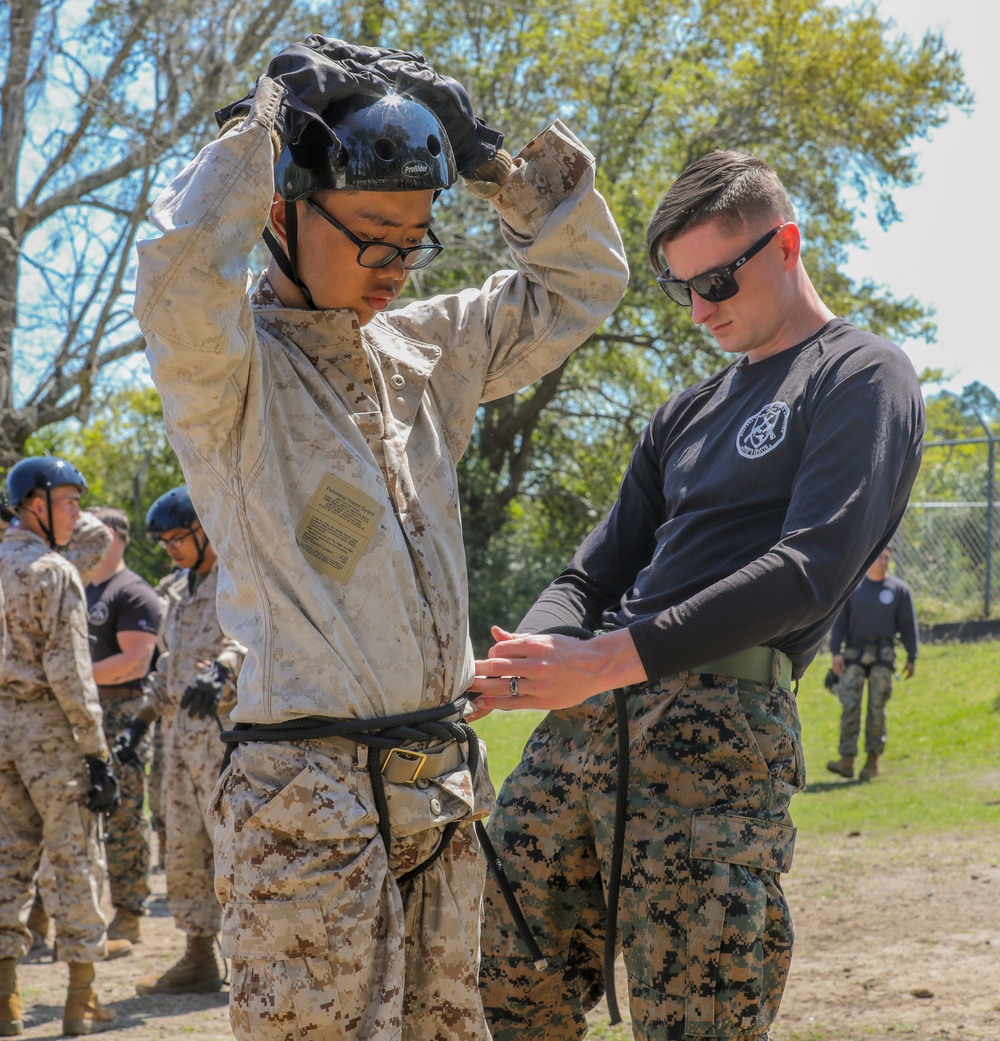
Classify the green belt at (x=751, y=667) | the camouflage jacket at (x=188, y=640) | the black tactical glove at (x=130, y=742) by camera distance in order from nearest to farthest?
the green belt at (x=751, y=667) < the camouflage jacket at (x=188, y=640) < the black tactical glove at (x=130, y=742)

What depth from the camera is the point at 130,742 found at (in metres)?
7.84

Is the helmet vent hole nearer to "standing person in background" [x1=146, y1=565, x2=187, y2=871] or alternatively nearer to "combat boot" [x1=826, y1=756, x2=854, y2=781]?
"standing person in background" [x1=146, y1=565, x2=187, y2=871]

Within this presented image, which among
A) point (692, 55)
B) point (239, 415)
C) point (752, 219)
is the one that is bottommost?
point (239, 415)

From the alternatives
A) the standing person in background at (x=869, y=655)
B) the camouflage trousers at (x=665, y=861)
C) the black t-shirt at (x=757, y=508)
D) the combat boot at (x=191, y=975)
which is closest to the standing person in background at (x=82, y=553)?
the combat boot at (x=191, y=975)

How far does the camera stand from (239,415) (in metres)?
2.41

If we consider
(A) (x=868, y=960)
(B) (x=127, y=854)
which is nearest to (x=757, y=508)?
(A) (x=868, y=960)

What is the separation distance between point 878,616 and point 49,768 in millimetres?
8489

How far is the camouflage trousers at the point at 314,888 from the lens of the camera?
2.31 metres

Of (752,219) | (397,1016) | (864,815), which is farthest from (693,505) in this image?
(864,815)

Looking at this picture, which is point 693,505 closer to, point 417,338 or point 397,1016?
point 417,338

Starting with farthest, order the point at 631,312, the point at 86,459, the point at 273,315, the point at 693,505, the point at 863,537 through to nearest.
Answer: the point at 86,459, the point at 631,312, the point at 693,505, the point at 863,537, the point at 273,315

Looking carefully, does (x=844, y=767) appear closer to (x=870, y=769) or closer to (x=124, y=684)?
(x=870, y=769)

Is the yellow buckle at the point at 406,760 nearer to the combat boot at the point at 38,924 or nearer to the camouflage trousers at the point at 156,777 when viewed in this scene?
the combat boot at the point at 38,924

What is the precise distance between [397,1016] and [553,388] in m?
19.8
